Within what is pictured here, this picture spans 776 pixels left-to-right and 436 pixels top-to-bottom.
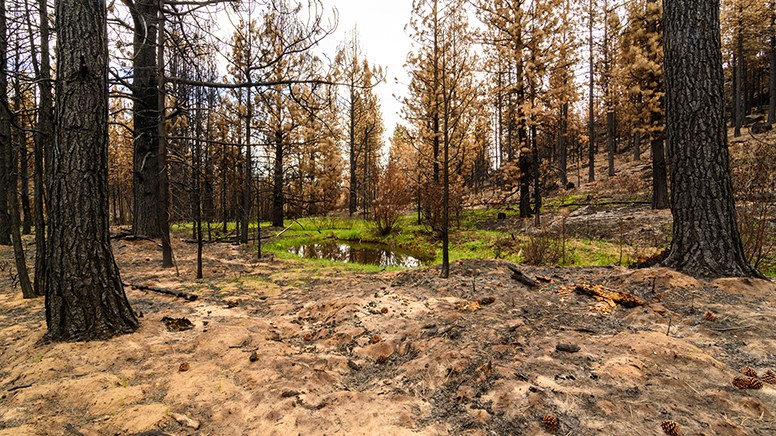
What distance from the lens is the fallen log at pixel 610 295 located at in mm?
3367

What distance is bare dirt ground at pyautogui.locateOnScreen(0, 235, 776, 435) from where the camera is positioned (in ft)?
6.26

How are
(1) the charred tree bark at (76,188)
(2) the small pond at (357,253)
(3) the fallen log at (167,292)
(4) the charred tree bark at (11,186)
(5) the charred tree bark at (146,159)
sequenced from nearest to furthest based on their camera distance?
(1) the charred tree bark at (76,188) → (4) the charred tree bark at (11,186) → (3) the fallen log at (167,292) → (5) the charred tree bark at (146,159) → (2) the small pond at (357,253)

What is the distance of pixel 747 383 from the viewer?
1926mm

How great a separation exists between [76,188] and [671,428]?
462cm

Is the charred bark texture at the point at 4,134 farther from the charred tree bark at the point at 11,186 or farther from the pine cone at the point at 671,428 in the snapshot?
the pine cone at the point at 671,428

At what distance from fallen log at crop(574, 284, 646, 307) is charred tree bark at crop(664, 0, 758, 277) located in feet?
3.97

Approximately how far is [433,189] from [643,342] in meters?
10.5

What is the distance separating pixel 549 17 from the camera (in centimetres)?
1222

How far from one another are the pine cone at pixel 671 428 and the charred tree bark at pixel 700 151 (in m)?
3.24

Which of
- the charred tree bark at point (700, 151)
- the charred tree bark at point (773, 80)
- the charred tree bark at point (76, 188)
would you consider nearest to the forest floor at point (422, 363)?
the charred tree bark at point (76, 188)

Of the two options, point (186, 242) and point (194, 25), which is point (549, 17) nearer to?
point (194, 25)

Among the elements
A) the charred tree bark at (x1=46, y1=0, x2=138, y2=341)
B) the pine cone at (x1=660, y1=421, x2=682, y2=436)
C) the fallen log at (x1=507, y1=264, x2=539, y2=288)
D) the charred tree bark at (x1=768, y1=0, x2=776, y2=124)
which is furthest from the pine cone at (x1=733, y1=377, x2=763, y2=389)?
the charred tree bark at (x1=768, y1=0, x2=776, y2=124)

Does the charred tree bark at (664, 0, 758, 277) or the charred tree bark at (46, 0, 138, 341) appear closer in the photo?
the charred tree bark at (46, 0, 138, 341)

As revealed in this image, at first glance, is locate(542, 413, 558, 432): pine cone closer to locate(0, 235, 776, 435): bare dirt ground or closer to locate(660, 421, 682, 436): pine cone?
locate(0, 235, 776, 435): bare dirt ground
